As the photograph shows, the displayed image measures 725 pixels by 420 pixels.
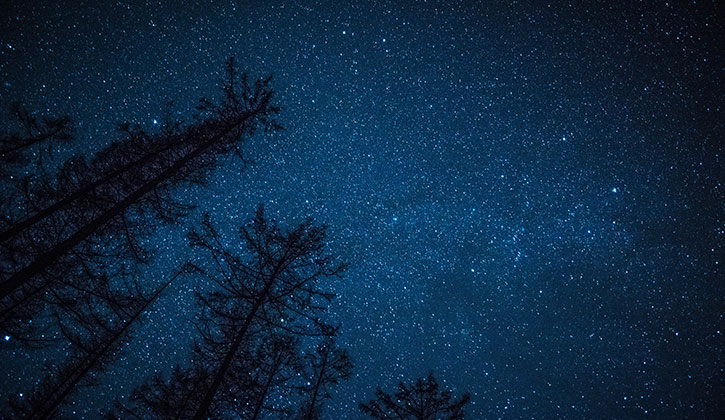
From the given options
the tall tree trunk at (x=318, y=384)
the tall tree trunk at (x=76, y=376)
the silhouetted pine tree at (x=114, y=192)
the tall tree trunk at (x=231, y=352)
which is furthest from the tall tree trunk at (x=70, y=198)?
the tall tree trunk at (x=318, y=384)

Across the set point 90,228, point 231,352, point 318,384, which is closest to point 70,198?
point 90,228

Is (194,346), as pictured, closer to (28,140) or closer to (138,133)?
(138,133)

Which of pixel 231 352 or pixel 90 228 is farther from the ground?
pixel 90 228

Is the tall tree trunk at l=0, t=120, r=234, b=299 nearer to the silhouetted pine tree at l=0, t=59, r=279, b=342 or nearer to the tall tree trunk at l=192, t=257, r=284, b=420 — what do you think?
the silhouetted pine tree at l=0, t=59, r=279, b=342

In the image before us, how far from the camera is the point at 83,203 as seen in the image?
17.6 ft

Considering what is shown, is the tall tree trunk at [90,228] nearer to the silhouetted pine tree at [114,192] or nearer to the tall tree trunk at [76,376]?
the silhouetted pine tree at [114,192]

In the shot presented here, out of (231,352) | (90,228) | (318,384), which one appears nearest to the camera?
(90,228)

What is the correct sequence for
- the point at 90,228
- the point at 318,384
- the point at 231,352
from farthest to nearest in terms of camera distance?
the point at 318,384 → the point at 231,352 → the point at 90,228

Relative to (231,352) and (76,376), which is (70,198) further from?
(76,376)

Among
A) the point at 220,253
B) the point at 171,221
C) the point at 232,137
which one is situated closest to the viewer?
the point at 220,253

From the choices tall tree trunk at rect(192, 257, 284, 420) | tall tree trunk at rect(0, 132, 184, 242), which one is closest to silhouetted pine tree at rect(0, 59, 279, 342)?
tall tree trunk at rect(0, 132, 184, 242)

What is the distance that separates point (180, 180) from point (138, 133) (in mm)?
1079

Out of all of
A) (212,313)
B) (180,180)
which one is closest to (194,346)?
(212,313)

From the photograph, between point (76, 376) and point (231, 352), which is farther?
point (76, 376)
